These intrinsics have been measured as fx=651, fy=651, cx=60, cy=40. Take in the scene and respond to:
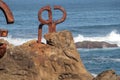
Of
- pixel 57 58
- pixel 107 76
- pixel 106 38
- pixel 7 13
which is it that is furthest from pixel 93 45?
pixel 7 13

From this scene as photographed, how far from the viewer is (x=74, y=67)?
18.6m

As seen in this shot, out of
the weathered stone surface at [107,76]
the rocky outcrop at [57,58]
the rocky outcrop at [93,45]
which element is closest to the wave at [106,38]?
the rocky outcrop at [93,45]

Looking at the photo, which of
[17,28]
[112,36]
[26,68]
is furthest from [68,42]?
[17,28]

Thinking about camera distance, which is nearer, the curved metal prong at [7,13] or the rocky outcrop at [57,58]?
the curved metal prong at [7,13]

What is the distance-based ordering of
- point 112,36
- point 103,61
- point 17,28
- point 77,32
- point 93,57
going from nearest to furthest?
point 103,61
point 93,57
point 112,36
point 77,32
point 17,28

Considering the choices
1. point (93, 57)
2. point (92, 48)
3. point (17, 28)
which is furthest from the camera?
point (17, 28)

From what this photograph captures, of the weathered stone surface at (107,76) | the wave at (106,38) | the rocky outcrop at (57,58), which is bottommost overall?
the weathered stone surface at (107,76)

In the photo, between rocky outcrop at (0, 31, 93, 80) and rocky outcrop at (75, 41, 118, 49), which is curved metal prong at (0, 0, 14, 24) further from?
rocky outcrop at (75, 41, 118, 49)

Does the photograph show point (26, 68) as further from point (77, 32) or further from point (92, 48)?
point (77, 32)

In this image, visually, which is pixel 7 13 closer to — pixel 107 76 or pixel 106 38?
pixel 107 76

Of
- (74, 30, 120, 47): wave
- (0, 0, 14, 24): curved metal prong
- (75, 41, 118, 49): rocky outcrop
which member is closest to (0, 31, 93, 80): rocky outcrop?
(0, 0, 14, 24): curved metal prong

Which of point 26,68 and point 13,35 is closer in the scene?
point 26,68

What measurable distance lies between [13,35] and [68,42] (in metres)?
37.4

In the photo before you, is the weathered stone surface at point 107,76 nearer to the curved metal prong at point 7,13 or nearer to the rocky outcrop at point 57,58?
the rocky outcrop at point 57,58
